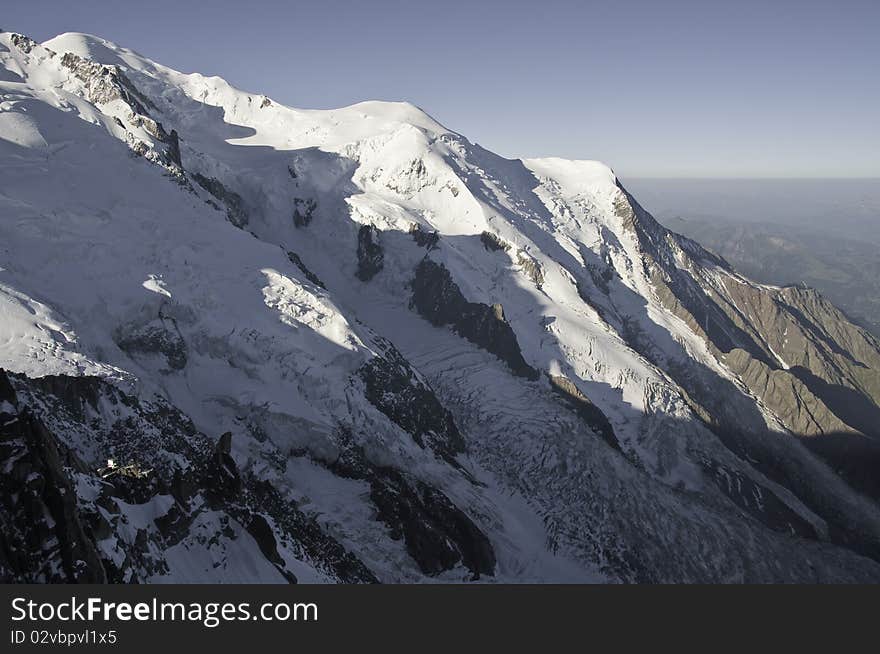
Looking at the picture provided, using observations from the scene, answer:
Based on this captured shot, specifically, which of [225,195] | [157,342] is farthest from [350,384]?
[225,195]

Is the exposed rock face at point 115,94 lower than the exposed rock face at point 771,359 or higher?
higher

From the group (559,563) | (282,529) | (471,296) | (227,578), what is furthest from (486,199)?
(227,578)

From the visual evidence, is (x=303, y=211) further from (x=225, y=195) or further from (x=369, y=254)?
(x=369, y=254)

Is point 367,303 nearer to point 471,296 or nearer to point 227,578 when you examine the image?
point 471,296

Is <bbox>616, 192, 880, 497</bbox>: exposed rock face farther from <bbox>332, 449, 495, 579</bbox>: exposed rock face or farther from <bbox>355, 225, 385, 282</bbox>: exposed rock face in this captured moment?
<bbox>332, 449, 495, 579</bbox>: exposed rock face

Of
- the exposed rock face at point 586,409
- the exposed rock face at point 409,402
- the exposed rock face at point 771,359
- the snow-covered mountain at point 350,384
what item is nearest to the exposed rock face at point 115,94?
the snow-covered mountain at point 350,384

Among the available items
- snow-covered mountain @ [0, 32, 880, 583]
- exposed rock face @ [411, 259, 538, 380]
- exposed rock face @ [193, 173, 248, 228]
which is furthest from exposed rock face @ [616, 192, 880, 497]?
exposed rock face @ [193, 173, 248, 228]

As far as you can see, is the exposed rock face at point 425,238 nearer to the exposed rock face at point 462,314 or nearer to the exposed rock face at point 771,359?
the exposed rock face at point 462,314
